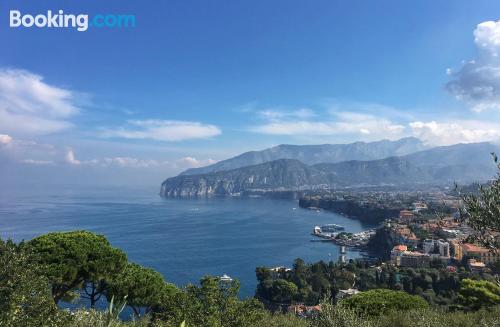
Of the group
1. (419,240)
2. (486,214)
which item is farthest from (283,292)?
(419,240)

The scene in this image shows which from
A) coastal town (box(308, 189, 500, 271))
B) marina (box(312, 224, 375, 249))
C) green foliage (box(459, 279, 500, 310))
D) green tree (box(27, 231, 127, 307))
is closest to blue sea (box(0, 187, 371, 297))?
marina (box(312, 224, 375, 249))

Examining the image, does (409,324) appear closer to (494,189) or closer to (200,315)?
(494,189)

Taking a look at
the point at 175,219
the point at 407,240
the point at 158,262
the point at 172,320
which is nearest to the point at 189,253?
the point at 158,262

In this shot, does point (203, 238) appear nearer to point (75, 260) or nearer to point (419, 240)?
point (419, 240)

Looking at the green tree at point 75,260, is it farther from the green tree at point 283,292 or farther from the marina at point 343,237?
the marina at point 343,237

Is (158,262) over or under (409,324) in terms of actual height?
under

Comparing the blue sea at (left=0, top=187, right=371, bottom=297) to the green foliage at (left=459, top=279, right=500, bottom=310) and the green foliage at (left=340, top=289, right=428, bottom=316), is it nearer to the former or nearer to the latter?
the green foliage at (left=459, top=279, right=500, bottom=310)

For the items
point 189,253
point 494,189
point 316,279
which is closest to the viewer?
point 494,189
